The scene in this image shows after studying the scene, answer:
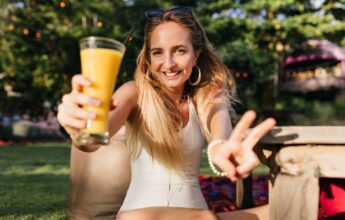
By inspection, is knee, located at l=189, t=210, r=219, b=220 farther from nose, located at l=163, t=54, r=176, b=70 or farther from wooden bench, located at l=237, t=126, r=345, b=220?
nose, located at l=163, t=54, r=176, b=70

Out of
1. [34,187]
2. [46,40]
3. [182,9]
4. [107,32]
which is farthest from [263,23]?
[182,9]

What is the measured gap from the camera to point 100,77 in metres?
1.37

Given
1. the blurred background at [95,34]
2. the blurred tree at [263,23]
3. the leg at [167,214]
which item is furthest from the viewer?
the blurred tree at [263,23]

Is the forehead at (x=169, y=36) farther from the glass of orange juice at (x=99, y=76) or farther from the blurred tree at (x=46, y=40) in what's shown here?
the blurred tree at (x=46, y=40)

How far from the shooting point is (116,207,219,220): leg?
183 centimetres

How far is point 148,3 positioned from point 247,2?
3160 mm

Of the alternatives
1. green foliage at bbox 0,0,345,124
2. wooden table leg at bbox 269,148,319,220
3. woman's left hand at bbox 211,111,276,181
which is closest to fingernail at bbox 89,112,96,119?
woman's left hand at bbox 211,111,276,181

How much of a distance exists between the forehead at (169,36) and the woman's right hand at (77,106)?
2.46 ft

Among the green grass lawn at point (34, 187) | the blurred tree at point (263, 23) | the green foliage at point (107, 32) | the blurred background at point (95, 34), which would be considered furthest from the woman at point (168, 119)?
the blurred tree at point (263, 23)

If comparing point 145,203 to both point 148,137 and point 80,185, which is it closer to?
point 148,137

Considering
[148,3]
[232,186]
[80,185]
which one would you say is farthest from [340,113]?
[80,185]

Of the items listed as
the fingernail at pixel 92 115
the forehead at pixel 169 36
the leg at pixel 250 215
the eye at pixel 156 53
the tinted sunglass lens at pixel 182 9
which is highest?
the tinted sunglass lens at pixel 182 9

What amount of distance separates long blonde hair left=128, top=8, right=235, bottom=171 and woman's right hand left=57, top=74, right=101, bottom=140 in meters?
0.70

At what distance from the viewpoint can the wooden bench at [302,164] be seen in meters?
1.38
